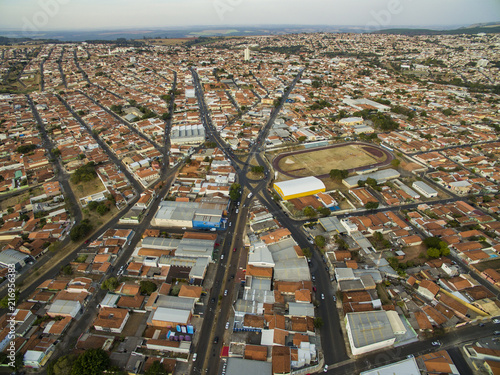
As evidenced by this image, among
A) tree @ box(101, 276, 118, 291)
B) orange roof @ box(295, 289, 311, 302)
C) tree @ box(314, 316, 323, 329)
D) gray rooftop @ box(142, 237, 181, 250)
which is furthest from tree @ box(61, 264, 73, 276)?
tree @ box(314, 316, 323, 329)

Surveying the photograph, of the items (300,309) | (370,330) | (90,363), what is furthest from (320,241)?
(90,363)

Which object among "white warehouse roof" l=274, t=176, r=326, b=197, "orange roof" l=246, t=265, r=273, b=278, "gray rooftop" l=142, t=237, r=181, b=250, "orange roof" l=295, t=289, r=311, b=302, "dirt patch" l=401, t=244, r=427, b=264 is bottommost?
"dirt patch" l=401, t=244, r=427, b=264

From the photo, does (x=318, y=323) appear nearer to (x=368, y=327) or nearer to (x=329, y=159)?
(x=368, y=327)

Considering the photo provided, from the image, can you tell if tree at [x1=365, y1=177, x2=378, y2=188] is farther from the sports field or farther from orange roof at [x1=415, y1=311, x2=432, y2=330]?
orange roof at [x1=415, y1=311, x2=432, y2=330]

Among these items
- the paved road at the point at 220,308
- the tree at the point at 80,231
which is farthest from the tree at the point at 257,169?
the tree at the point at 80,231

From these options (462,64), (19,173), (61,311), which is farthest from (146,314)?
(462,64)

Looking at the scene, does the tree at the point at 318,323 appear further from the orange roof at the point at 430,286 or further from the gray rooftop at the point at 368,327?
the orange roof at the point at 430,286
